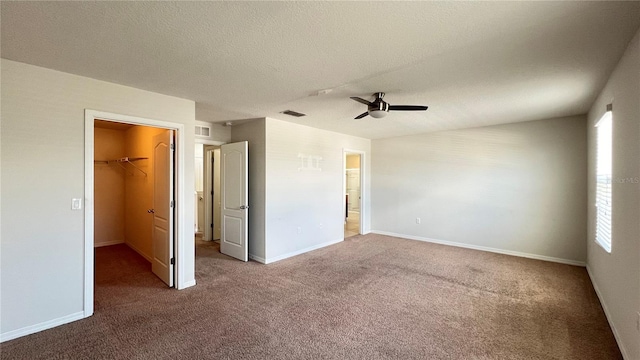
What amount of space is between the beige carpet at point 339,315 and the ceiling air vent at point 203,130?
2.22 m

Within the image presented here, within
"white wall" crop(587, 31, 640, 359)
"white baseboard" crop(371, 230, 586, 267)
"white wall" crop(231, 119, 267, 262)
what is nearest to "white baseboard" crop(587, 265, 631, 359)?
"white wall" crop(587, 31, 640, 359)

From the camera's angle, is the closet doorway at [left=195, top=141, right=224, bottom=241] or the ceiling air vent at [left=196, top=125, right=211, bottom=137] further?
the closet doorway at [left=195, top=141, right=224, bottom=241]

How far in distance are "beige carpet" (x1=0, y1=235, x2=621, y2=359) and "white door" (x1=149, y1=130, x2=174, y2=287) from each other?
0.78 feet

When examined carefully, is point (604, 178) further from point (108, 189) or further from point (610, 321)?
point (108, 189)

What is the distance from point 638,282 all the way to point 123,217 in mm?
7479

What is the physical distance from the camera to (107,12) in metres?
1.68

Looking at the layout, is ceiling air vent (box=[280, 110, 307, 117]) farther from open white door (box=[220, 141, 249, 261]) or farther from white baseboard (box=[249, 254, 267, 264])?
white baseboard (box=[249, 254, 267, 264])

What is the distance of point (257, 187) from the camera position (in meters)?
4.65

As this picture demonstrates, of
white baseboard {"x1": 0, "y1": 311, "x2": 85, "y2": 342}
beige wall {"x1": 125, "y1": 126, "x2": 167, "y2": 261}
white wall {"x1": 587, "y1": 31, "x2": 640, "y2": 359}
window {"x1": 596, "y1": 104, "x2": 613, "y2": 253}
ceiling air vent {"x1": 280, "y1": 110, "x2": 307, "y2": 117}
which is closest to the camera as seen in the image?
white wall {"x1": 587, "y1": 31, "x2": 640, "y2": 359}

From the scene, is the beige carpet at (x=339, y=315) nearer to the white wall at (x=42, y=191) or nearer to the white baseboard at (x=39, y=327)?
the white baseboard at (x=39, y=327)

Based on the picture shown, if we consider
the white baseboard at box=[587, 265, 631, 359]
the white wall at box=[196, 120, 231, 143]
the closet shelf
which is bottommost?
the white baseboard at box=[587, 265, 631, 359]

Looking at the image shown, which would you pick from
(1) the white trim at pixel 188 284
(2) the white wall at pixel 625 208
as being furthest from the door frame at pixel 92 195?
(2) the white wall at pixel 625 208

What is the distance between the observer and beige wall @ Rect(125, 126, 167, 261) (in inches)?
181

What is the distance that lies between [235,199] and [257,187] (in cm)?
45
